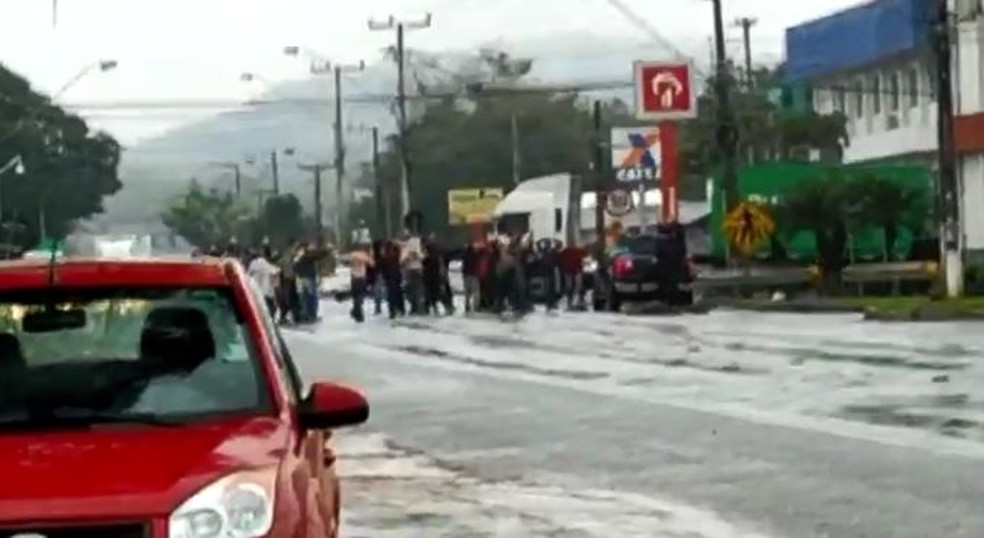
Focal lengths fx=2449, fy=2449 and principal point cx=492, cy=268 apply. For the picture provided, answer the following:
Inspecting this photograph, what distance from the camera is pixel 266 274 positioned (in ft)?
142

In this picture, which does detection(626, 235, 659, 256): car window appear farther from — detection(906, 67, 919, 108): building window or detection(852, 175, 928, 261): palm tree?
detection(906, 67, 919, 108): building window

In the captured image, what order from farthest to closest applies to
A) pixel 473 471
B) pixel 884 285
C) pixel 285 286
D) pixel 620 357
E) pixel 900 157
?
1. pixel 900 157
2. pixel 884 285
3. pixel 285 286
4. pixel 620 357
5. pixel 473 471

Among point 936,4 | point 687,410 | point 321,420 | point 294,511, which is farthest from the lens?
point 936,4

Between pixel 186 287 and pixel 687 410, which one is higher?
Answer: pixel 186 287

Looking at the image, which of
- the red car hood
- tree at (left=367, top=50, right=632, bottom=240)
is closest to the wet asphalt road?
the red car hood

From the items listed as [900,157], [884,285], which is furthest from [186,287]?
[900,157]

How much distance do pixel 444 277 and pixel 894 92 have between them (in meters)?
31.1

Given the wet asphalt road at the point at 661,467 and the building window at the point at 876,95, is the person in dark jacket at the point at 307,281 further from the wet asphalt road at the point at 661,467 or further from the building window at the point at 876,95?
the building window at the point at 876,95

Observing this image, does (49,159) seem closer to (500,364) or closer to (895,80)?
(895,80)

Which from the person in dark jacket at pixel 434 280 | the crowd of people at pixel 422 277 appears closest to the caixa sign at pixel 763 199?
the crowd of people at pixel 422 277

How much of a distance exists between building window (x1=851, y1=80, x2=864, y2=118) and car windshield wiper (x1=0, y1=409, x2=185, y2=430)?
2867 inches

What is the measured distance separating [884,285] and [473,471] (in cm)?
3739

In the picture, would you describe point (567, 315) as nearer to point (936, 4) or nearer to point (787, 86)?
point (936, 4)

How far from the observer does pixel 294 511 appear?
739 cm
